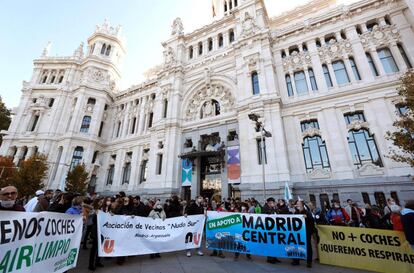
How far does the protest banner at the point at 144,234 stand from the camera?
5844mm

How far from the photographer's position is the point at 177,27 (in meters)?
29.9

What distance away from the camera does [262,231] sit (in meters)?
6.78

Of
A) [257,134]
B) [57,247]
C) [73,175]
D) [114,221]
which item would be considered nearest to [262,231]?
[114,221]

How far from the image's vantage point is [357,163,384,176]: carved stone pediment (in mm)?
13431

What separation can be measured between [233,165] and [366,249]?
489 inches

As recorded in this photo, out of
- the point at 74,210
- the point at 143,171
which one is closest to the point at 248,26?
the point at 143,171

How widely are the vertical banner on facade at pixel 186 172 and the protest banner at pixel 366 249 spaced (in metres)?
14.5

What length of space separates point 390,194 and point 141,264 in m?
16.0

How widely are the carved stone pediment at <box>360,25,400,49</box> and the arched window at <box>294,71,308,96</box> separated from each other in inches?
217

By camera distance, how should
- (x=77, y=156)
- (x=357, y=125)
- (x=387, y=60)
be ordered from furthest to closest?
1. (x=77, y=156)
2. (x=387, y=60)
3. (x=357, y=125)

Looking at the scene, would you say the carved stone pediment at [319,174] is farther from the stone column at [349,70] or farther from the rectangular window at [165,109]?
the rectangular window at [165,109]

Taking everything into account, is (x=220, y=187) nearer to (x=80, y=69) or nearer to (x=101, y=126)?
(x=101, y=126)

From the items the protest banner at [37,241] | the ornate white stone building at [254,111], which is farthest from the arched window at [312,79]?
the protest banner at [37,241]

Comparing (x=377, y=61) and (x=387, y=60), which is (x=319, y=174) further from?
(x=387, y=60)
